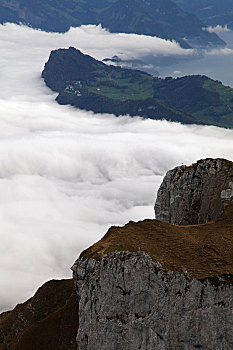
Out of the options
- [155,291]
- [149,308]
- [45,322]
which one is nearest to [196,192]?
[155,291]

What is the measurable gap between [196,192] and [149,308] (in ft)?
132

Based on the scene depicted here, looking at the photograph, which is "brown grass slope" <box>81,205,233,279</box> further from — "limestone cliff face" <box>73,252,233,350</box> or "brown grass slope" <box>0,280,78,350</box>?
"brown grass slope" <box>0,280,78,350</box>

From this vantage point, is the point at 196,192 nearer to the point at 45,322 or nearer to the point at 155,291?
the point at 155,291

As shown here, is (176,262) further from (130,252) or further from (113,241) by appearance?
(113,241)

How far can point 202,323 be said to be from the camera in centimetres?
4922

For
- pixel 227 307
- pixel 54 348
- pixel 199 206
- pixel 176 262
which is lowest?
pixel 54 348

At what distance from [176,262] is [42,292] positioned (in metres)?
42.0

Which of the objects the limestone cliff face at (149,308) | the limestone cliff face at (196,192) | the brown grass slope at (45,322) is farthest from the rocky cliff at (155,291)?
the limestone cliff face at (196,192)

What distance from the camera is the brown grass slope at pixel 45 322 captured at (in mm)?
67938

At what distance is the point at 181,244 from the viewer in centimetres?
5909

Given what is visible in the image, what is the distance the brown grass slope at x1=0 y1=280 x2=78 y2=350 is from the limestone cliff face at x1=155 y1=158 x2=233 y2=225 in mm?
29142

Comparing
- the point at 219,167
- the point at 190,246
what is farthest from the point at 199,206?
the point at 190,246

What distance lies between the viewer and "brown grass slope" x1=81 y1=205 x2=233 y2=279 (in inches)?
2114

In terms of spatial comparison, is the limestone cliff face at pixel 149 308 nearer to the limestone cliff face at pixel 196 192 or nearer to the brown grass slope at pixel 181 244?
the brown grass slope at pixel 181 244
